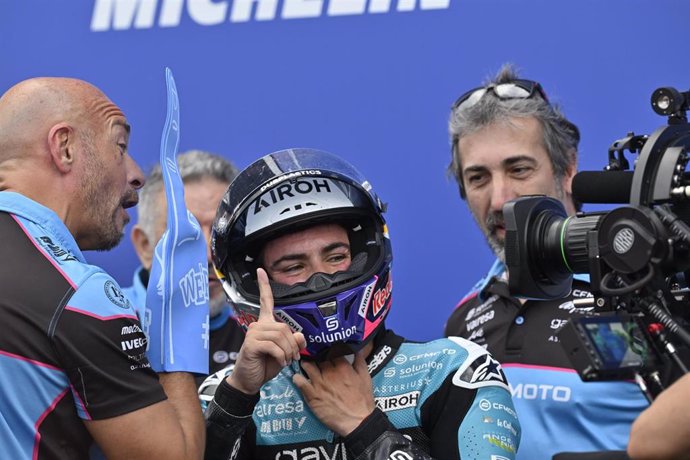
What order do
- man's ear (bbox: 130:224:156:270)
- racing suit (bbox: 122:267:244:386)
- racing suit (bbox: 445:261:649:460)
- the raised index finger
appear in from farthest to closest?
man's ear (bbox: 130:224:156:270) < racing suit (bbox: 122:267:244:386) < racing suit (bbox: 445:261:649:460) < the raised index finger

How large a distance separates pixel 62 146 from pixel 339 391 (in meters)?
0.67

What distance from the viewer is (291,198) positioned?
2.11m

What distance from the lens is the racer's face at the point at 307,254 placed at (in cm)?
210

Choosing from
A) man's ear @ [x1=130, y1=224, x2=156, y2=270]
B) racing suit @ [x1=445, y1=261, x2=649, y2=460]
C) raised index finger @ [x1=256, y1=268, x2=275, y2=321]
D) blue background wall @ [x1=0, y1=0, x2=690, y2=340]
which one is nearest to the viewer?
raised index finger @ [x1=256, y1=268, x2=275, y2=321]

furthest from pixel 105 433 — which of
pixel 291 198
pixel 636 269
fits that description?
pixel 636 269

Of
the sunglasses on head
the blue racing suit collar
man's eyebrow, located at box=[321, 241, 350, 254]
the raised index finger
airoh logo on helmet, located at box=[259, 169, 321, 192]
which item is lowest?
the raised index finger

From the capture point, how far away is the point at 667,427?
1.41 m

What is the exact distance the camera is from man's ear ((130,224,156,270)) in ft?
11.3

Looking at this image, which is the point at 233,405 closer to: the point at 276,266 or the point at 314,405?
the point at 314,405

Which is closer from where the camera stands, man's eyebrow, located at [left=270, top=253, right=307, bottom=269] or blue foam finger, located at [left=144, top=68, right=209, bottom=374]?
blue foam finger, located at [left=144, top=68, right=209, bottom=374]

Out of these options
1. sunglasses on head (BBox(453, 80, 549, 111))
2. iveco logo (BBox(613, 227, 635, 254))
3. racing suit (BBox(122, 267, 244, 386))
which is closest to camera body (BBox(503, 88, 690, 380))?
iveco logo (BBox(613, 227, 635, 254))

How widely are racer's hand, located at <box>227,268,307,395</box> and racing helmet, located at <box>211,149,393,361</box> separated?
0.06 metres

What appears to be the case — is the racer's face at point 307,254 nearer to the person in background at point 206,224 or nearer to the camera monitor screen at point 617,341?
the camera monitor screen at point 617,341

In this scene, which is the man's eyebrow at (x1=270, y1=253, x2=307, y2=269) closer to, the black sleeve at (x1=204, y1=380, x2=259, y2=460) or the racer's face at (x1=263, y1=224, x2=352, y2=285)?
the racer's face at (x1=263, y1=224, x2=352, y2=285)
